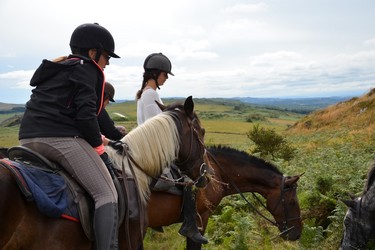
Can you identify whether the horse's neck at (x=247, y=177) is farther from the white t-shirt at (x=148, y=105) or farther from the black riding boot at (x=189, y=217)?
the white t-shirt at (x=148, y=105)

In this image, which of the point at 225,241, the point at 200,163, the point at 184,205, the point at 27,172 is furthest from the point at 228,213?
the point at 27,172

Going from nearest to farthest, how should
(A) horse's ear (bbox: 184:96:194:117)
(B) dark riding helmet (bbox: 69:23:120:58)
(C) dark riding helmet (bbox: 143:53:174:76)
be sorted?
(B) dark riding helmet (bbox: 69:23:120:58)
(A) horse's ear (bbox: 184:96:194:117)
(C) dark riding helmet (bbox: 143:53:174:76)

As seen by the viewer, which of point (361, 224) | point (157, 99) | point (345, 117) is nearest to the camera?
point (361, 224)

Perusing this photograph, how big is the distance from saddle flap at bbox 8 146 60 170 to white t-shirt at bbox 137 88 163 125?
95.5 inches

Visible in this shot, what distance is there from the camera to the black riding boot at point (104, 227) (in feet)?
10.4

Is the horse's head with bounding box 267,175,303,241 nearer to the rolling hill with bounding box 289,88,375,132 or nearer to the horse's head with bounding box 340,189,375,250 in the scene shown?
the horse's head with bounding box 340,189,375,250

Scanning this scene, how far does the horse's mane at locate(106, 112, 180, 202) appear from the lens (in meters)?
3.93

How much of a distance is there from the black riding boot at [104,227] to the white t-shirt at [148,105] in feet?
7.93

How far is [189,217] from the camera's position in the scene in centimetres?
519

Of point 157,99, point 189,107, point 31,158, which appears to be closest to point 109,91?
point 157,99

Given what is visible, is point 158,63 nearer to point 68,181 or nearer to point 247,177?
point 247,177

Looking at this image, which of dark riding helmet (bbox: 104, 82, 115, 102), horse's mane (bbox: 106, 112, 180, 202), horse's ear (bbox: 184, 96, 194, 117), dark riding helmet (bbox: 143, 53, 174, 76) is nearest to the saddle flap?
horse's mane (bbox: 106, 112, 180, 202)

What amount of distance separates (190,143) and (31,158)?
191 cm

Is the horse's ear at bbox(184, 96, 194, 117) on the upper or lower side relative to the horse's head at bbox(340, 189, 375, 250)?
upper
